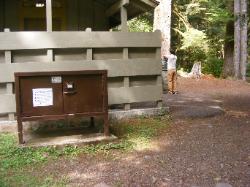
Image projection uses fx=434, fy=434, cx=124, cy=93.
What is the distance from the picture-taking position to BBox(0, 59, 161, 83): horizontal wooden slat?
29.6ft

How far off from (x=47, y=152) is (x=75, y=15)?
18.4ft

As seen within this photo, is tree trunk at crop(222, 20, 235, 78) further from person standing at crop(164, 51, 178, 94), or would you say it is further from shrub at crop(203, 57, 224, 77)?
person standing at crop(164, 51, 178, 94)

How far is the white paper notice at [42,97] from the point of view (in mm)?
7598

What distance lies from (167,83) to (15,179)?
10021 millimetres

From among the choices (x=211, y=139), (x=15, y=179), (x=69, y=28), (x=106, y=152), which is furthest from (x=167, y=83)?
(x=15, y=179)

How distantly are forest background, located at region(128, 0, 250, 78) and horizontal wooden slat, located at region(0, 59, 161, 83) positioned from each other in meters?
12.1

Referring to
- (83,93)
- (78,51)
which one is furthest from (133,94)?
(83,93)

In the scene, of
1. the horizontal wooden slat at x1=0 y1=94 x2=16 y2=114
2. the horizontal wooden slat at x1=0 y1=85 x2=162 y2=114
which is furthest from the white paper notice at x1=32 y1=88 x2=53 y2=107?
the horizontal wooden slat at x1=0 y1=85 x2=162 y2=114

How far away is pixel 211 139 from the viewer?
8.35 m

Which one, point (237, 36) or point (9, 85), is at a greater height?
point (237, 36)

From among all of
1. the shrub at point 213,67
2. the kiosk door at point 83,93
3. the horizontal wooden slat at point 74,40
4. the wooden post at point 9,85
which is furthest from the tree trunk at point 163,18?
the kiosk door at point 83,93

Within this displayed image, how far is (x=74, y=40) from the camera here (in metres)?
9.40

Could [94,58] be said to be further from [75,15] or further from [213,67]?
[213,67]

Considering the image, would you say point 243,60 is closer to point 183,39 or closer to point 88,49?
point 183,39
